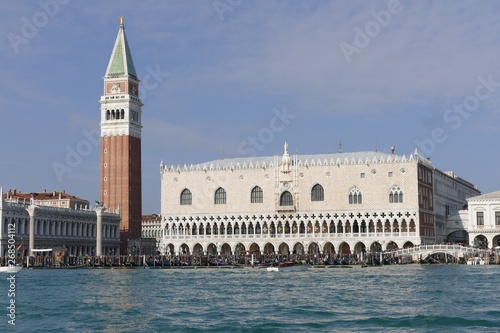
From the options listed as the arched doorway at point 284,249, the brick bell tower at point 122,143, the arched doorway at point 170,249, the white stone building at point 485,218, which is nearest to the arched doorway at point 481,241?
the white stone building at point 485,218

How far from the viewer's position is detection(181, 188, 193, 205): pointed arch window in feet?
266

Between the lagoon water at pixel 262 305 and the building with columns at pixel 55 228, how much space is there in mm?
26363

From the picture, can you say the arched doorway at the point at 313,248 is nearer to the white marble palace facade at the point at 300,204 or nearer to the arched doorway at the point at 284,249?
the white marble palace facade at the point at 300,204

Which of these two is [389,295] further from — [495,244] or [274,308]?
[495,244]

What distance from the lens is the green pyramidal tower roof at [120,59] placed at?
292 feet

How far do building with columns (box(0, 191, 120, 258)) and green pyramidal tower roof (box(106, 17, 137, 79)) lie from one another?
578 inches

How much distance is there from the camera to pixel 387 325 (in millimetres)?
26891

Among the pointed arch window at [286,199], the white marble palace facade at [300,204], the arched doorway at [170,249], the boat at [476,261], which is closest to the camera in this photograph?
the boat at [476,261]

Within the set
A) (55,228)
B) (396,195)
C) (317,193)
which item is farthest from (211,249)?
(396,195)

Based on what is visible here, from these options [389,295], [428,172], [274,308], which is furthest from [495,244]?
[274,308]

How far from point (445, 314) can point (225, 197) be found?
51.7m

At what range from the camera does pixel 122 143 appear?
284 feet

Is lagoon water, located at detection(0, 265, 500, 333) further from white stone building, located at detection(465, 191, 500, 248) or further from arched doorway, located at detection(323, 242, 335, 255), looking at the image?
white stone building, located at detection(465, 191, 500, 248)

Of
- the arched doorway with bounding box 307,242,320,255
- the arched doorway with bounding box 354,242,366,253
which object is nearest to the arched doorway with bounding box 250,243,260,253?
the arched doorway with bounding box 307,242,320,255
